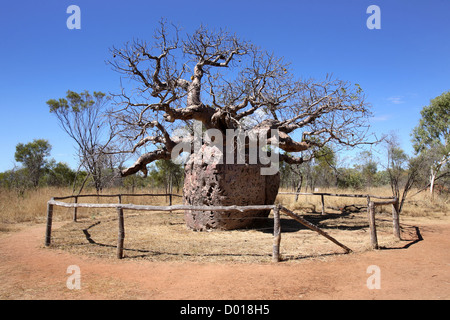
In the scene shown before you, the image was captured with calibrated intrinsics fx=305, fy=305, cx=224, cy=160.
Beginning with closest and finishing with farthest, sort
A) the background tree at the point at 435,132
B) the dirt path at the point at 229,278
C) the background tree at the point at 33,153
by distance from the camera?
the dirt path at the point at 229,278, the background tree at the point at 435,132, the background tree at the point at 33,153

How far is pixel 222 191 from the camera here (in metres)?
7.48

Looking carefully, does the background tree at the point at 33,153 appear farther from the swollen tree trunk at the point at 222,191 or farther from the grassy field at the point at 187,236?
the swollen tree trunk at the point at 222,191

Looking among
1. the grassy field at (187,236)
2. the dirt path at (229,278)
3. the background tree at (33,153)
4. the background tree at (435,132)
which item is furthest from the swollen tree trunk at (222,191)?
the background tree at (33,153)

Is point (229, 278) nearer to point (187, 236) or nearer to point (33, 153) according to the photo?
point (187, 236)

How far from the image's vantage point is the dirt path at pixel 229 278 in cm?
359

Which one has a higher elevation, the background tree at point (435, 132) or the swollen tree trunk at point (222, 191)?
the background tree at point (435, 132)

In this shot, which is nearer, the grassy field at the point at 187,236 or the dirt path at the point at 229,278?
the dirt path at the point at 229,278

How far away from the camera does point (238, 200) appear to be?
7645mm

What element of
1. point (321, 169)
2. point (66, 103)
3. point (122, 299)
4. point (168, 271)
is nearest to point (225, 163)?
point (168, 271)

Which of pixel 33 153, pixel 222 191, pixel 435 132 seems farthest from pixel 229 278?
pixel 33 153

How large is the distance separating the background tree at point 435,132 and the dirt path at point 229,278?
12379mm

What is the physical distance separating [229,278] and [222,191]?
136 inches
